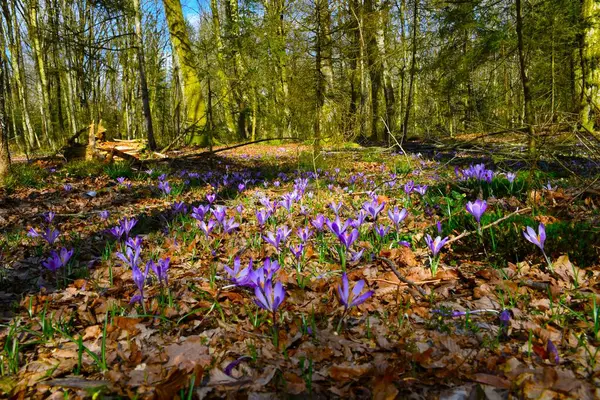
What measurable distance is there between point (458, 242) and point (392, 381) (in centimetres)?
160

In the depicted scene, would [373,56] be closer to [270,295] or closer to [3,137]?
[3,137]

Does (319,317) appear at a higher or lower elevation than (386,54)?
lower

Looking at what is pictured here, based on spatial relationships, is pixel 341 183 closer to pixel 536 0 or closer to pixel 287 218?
pixel 287 218

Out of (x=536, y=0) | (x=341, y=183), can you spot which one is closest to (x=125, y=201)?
(x=341, y=183)

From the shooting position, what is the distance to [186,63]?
13.9 m

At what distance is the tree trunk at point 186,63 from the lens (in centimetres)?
1416

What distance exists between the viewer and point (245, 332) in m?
1.58

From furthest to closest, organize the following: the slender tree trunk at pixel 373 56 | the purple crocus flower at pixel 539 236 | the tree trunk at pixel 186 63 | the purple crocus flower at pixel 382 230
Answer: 1. the tree trunk at pixel 186 63
2. the slender tree trunk at pixel 373 56
3. the purple crocus flower at pixel 382 230
4. the purple crocus flower at pixel 539 236

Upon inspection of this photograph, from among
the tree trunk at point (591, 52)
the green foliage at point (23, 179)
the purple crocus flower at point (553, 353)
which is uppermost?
the tree trunk at point (591, 52)

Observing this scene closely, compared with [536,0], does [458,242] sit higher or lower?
lower

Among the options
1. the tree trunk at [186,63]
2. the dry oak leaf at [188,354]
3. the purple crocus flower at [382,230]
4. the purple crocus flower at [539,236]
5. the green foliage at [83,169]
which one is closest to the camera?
the dry oak leaf at [188,354]

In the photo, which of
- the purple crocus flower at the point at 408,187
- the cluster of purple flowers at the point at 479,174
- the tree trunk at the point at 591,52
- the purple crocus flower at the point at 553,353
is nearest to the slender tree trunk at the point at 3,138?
the purple crocus flower at the point at 408,187

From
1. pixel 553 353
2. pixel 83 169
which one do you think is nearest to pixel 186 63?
pixel 83 169

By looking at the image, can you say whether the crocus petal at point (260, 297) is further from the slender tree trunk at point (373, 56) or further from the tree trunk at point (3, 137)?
the slender tree trunk at point (373, 56)
